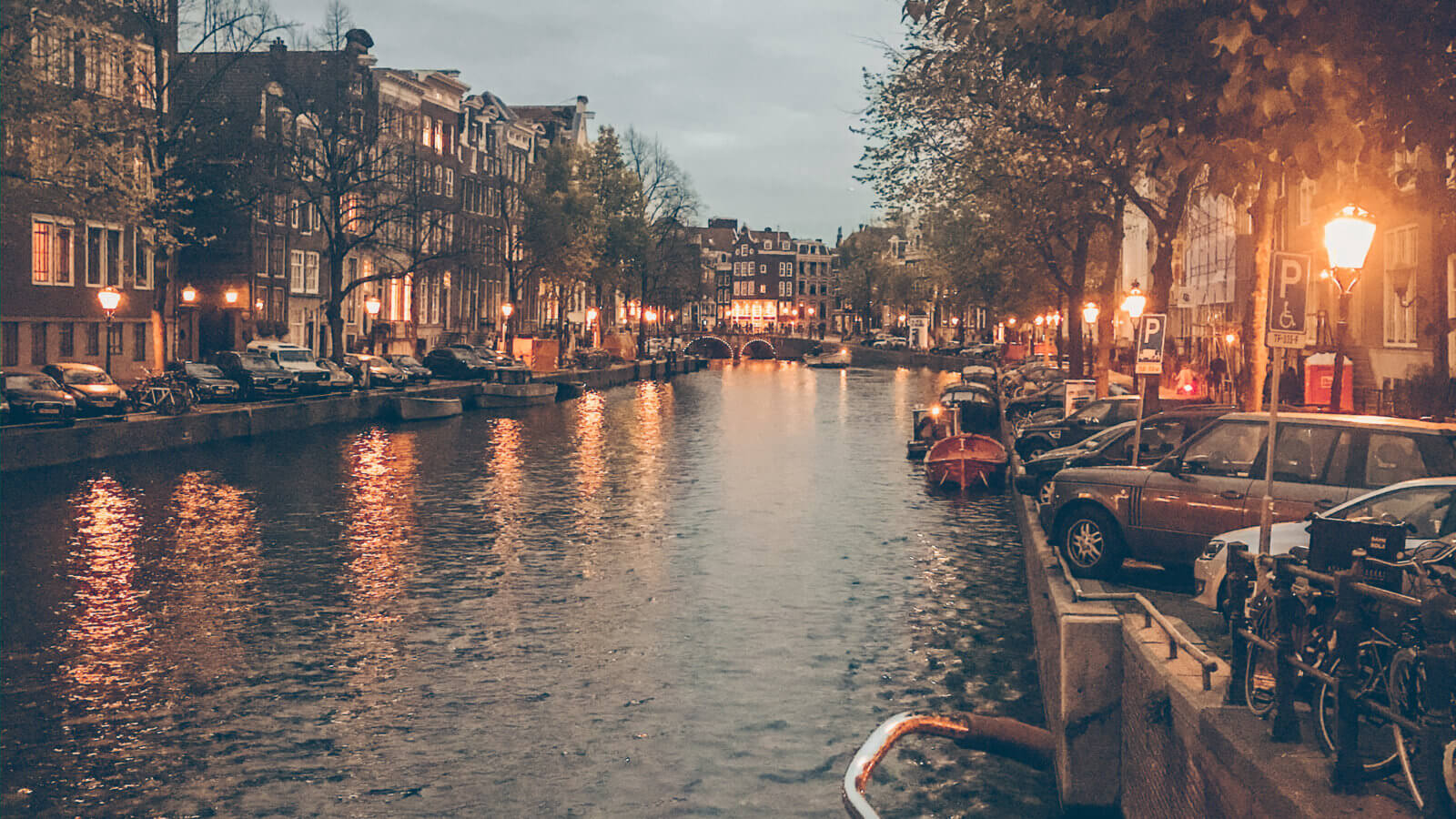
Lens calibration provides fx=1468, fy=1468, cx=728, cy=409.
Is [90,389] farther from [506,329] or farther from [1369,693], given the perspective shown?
[506,329]

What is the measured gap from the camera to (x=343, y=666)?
1566cm

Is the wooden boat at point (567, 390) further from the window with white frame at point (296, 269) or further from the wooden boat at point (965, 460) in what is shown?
the wooden boat at point (965, 460)

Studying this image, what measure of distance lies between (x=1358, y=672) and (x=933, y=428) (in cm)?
3390

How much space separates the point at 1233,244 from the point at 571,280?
4224cm

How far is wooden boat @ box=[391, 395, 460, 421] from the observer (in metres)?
51.2

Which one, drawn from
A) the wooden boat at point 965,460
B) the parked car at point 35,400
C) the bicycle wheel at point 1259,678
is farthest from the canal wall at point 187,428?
the bicycle wheel at point 1259,678

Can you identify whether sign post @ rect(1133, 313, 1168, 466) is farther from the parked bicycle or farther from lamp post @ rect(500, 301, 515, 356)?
lamp post @ rect(500, 301, 515, 356)

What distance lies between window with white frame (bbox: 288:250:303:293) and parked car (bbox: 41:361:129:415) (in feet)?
99.5

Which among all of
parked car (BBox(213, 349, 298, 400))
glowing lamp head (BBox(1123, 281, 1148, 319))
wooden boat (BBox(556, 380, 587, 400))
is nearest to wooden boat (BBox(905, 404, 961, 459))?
glowing lamp head (BBox(1123, 281, 1148, 319))

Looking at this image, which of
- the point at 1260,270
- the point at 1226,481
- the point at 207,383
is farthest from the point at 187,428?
the point at 1226,481

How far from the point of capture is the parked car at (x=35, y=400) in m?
34.1

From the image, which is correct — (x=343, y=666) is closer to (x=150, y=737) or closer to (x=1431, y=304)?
(x=150, y=737)

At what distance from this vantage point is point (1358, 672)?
23.3ft

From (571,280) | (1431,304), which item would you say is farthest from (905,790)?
(571,280)
